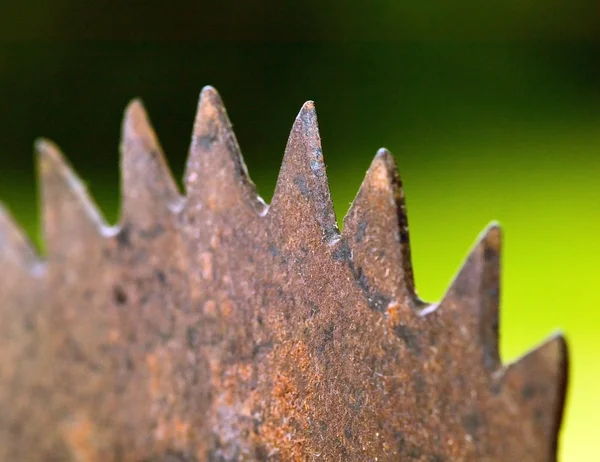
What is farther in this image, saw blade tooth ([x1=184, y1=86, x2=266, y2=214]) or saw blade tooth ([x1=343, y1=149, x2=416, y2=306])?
saw blade tooth ([x1=184, y1=86, x2=266, y2=214])

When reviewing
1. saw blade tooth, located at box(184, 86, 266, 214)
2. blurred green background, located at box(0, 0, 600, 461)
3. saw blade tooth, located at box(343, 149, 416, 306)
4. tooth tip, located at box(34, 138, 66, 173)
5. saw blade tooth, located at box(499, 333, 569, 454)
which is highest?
blurred green background, located at box(0, 0, 600, 461)

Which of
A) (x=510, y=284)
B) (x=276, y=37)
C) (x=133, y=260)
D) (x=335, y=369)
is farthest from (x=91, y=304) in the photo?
(x=276, y=37)

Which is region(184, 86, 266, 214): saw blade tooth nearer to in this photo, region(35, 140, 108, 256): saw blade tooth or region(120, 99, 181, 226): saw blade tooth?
region(120, 99, 181, 226): saw blade tooth

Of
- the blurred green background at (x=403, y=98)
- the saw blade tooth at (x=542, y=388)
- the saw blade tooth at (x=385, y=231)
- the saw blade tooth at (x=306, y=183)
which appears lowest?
the saw blade tooth at (x=542, y=388)

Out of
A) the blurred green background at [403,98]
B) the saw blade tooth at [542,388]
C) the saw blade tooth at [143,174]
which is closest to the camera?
the saw blade tooth at [542,388]

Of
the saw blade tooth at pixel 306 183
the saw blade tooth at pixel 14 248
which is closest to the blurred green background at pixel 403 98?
the saw blade tooth at pixel 14 248

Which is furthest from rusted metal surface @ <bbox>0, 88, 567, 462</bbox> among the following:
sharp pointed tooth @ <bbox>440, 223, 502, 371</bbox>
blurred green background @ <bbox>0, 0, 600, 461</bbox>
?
blurred green background @ <bbox>0, 0, 600, 461</bbox>

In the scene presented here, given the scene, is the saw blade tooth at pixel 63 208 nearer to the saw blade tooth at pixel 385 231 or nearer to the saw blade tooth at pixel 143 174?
the saw blade tooth at pixel 143 174
